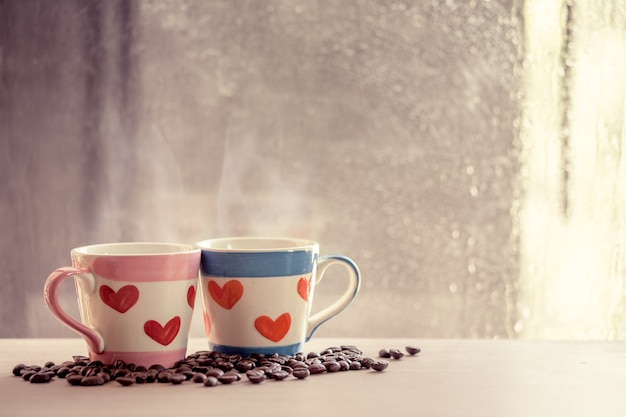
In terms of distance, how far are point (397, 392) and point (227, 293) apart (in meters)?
0.19

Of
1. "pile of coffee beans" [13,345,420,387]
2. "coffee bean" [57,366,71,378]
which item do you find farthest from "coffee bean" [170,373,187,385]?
"coffee bean" [57,366,71,378]

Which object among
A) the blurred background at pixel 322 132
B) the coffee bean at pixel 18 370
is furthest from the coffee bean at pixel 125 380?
the blurred background at pixel 322 132

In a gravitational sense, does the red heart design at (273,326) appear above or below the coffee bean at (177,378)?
above

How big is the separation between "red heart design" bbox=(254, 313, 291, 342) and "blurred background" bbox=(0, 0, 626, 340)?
0.48 metres

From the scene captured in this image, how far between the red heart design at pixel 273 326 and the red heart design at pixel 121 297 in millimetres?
120

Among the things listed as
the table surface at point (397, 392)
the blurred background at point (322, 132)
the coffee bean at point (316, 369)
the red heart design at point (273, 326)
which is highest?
the blurred background at point (322, 132)

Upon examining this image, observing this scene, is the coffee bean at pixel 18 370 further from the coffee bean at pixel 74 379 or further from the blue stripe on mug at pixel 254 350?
the blue stripe on mug at pixel 254 350

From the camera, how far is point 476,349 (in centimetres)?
83

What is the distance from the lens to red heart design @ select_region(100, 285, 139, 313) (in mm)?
697

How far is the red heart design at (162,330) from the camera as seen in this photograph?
708 mm

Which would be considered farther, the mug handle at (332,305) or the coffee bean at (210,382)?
the mug handle at (332,305)

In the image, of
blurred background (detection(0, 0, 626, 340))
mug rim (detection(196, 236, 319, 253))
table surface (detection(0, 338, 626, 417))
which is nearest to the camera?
table surface (detection(0, 338, 626, 417))

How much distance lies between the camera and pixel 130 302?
0.70 m

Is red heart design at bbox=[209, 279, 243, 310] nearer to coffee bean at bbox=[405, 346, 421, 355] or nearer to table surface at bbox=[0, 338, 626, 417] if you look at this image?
table surface at bbox=[0, 338, 626, 417]
